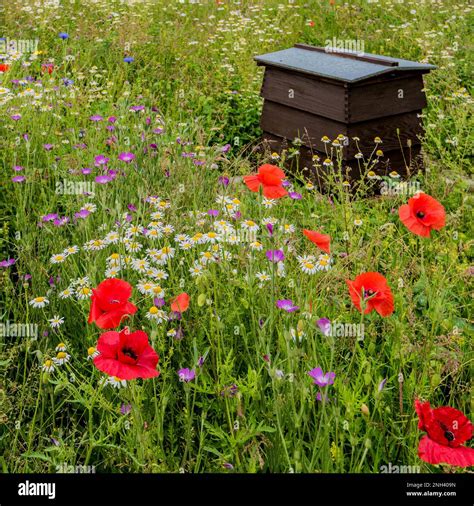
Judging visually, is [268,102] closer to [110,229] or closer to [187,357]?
[110,229]

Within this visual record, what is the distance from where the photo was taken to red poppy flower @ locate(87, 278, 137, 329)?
182 centimetres

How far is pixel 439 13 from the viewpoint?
8281mm

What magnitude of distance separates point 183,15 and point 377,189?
4.11m

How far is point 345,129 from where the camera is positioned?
4.38 m

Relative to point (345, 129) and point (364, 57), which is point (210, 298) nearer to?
point (345, 129)

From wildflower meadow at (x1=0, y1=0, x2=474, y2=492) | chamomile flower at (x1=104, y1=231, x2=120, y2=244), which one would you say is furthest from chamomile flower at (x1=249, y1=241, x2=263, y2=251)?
chamomile flower at (x1=104, y1=231, x2=120, y2=244)

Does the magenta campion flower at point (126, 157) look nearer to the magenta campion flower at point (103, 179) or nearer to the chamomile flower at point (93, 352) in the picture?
the magenta campion flower at point (103, 179)

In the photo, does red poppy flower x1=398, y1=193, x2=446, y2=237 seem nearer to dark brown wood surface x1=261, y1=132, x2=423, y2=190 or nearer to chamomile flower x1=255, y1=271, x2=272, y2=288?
chamomile flower x1=255, y1=271, x2=272, y2=288

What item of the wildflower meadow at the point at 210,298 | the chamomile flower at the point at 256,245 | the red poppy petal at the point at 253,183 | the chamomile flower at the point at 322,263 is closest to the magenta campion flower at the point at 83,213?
the wildflower meadow at the point at 210,298

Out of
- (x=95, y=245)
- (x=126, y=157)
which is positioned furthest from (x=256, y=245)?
(x=126, y=157)

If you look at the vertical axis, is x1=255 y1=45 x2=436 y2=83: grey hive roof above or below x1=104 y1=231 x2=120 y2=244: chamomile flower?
above

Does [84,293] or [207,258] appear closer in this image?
[84,293]

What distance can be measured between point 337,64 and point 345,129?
0.47 m
